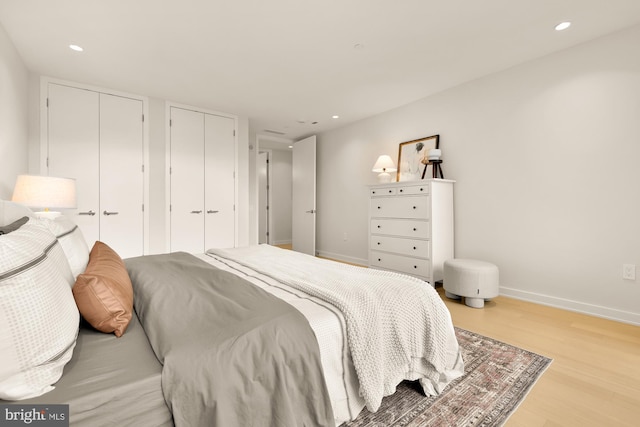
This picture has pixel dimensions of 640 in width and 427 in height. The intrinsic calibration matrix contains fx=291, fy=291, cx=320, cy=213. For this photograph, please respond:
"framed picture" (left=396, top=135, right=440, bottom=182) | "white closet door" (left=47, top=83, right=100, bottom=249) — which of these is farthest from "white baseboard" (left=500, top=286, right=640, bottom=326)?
"white closet door" (left=47, top=83, right=100, bottom=249)

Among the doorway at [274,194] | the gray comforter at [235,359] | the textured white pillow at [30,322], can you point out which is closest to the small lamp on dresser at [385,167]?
the gray comforter at [235,359]

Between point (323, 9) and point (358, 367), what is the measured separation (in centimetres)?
240

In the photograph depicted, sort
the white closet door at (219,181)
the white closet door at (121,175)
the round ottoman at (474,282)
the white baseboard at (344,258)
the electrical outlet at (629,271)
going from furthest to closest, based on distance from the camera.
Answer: the white baseboard at (344,258)
the white closet door at (219,181)
the white closet door at (121,175)
the round ottoman at (474,282)
the electrical outlet at (629,271)

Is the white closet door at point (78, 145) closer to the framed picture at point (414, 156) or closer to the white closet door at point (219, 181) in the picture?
the white closet door at point (219, 181)

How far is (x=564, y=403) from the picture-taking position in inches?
57.8

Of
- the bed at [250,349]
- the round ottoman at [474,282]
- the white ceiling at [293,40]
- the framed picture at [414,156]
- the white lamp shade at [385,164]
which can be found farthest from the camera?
the white lamp shade at [385,164]

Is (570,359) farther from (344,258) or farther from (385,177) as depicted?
(344,258)

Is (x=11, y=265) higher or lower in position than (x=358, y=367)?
higher

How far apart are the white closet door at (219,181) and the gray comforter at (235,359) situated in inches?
130

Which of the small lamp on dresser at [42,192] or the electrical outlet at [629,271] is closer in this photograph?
the small lamp on dresser at [42,192]

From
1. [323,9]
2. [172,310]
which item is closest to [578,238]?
[323,9]

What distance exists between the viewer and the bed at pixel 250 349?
0.83 metres

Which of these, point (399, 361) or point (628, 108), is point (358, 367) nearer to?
point (399, 361)

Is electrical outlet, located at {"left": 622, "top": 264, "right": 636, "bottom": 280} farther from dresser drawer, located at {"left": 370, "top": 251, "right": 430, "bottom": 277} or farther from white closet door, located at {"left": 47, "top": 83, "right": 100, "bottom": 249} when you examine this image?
white closet door, located at {"left": 47, "top": 83, "right": 100, "bottom": 249}
